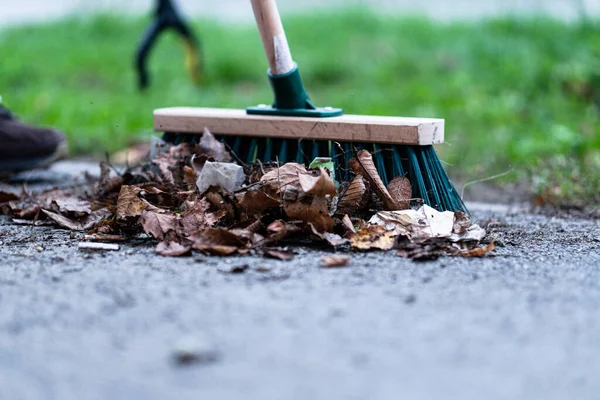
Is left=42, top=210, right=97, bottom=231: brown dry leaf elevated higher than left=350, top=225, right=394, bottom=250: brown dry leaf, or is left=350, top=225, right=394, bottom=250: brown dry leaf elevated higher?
left=350, top=225, right=394, bottom=250: brown dry leaf

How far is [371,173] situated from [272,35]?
1.92 feet

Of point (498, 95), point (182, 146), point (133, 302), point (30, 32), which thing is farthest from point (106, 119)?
point (30, 32)

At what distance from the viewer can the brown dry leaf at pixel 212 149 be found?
2.33m

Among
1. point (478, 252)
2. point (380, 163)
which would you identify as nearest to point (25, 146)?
point (380, 163)

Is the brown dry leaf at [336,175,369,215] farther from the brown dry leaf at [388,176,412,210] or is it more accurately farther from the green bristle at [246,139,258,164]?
the green bristle at [246,139,258,164]

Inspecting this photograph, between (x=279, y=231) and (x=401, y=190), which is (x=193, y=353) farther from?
(x=401, y=190)

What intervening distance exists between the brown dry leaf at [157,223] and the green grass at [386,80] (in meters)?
1.59

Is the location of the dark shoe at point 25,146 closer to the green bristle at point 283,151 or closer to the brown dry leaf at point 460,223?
the green bristle at point 283,151

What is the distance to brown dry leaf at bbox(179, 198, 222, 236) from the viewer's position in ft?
6.27

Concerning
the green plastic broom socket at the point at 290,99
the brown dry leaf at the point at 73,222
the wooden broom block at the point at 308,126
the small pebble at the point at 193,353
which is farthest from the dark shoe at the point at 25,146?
the small pebble at the point at 193,353

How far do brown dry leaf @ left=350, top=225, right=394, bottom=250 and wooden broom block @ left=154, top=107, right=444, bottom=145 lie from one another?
38 cm

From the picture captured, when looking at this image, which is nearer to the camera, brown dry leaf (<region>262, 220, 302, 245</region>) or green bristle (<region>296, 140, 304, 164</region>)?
brown dry leaf (<region>262, 220, 302, 245</region>)

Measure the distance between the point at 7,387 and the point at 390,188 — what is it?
4.07 feet

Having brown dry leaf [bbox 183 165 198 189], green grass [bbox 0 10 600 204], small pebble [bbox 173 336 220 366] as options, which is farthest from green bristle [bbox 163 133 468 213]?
small pebble [bbox 173 336 220 366]
